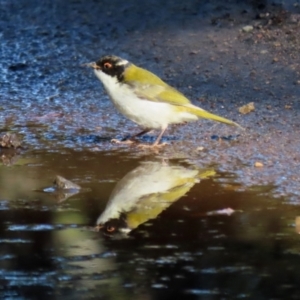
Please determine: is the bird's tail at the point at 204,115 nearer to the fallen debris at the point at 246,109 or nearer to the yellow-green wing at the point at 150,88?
A: the yellow-green wing at the point at 150,88

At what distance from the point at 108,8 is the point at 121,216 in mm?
6098

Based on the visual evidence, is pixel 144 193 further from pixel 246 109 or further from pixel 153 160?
pixel 246 109

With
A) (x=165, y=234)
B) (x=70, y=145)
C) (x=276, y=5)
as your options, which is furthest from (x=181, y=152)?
(x=276, y=5)

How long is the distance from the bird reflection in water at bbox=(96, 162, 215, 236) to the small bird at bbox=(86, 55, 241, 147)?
61 centimetres

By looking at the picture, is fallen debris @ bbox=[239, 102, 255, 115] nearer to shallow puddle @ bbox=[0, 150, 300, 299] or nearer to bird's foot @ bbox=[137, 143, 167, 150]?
bird's foot @ bbox=[137, 143, 167, 150]

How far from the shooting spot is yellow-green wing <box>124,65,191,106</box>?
6.93m

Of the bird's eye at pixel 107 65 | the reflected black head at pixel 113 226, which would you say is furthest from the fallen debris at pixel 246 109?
the reflected black head at pixel 113 226

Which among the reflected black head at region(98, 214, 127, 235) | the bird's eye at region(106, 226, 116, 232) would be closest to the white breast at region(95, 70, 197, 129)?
the reflected black head at region(98, 214, 127, 235)

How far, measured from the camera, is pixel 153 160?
6.45 meters

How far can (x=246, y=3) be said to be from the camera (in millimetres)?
10281

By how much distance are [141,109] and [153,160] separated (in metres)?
0.54

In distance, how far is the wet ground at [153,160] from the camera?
13.8ft

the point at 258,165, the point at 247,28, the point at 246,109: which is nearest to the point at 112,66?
the point at 246,109

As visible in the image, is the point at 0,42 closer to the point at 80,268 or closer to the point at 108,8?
the point at 108,8
